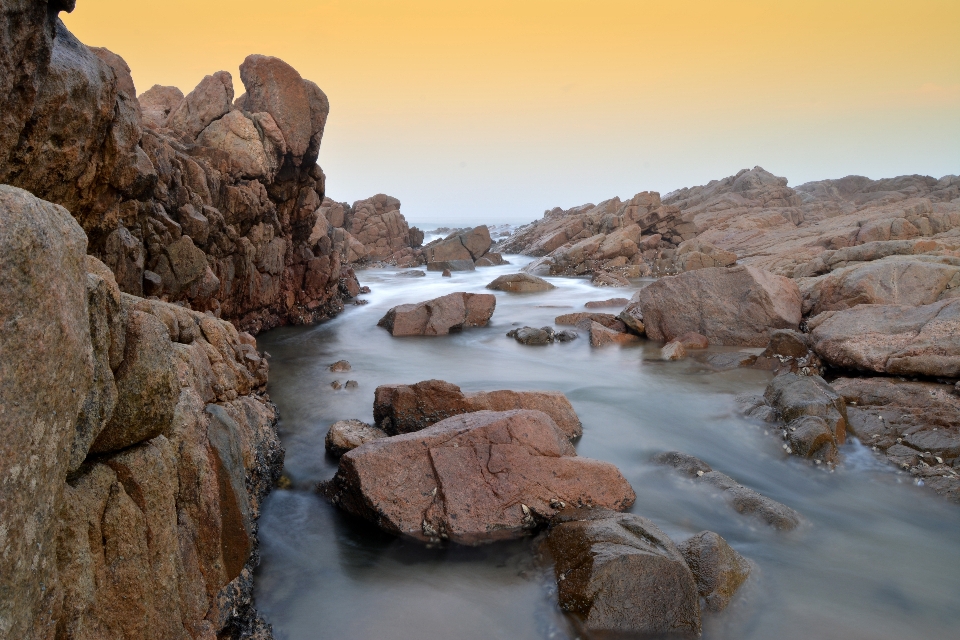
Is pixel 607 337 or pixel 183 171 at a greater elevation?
pixel 183 171

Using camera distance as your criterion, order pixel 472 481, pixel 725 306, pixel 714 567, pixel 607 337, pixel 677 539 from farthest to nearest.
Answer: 1. pixel 607 337
2. pixel 725 306
3. pixel 472 481
4. pixel 677 539
5. pixel 714 567

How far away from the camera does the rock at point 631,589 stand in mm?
4562

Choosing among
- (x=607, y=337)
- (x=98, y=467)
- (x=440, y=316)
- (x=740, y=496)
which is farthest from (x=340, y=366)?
(x=98, y=467)

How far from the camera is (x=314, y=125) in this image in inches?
643

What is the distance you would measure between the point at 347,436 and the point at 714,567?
4.81 meters

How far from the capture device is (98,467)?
273 cm

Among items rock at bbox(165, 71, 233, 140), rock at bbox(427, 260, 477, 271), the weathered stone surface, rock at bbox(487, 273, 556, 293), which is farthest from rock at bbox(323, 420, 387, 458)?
rock at bbox(427, 260, 477, 271)

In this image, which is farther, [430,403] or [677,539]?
[430,403]

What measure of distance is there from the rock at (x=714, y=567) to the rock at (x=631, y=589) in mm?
256

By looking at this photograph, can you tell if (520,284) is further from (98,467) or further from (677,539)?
(98,467)

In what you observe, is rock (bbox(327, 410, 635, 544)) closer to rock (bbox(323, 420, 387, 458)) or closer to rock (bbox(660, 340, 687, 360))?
rock (bbox(323, 420, 387, 458))

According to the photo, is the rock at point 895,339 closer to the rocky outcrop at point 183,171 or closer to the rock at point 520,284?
the rocky outcrop at point 183,171

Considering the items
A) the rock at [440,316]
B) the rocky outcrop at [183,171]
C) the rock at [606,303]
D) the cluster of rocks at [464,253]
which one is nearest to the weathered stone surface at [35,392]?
the rocky outcrop at [183,171]

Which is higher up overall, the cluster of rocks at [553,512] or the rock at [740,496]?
the cluster of rocks at [553,512]
